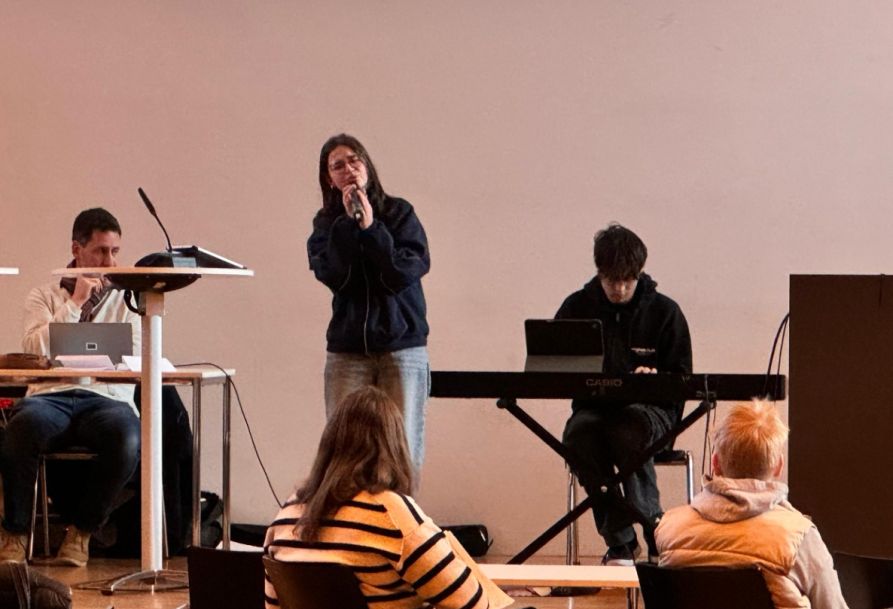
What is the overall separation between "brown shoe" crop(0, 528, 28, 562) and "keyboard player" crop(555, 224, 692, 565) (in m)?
2.26

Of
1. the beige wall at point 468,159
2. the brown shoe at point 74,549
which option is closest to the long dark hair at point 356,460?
the brown shoe at point 74,549

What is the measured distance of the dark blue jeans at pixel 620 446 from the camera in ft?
16.1

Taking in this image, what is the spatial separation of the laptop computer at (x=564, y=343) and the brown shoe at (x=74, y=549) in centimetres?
215

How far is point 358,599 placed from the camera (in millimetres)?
2744

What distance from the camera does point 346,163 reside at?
184 inches

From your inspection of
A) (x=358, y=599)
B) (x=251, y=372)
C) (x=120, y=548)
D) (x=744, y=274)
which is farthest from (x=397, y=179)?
(x=358, y=599)

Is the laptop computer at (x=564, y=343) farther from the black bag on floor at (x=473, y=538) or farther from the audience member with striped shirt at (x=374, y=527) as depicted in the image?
the audience member with striped shirt at (x=374, y=527)

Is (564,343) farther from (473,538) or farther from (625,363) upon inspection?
(473,538)

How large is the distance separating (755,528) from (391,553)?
75 centimetres

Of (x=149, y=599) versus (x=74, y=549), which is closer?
(x=149, y=599)

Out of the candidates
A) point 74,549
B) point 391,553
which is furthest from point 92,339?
point 391,553

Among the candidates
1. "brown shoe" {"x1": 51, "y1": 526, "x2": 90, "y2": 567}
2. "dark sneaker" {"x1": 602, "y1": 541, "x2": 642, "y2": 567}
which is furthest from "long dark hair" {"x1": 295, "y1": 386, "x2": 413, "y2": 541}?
"brown shoe" {"x1": 51, "y1": 526, "x2": 90, "y2": 567}

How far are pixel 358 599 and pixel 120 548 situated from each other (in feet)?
11.1

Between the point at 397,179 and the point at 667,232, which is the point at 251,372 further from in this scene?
the point at 667,232
